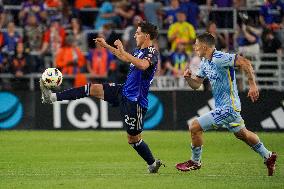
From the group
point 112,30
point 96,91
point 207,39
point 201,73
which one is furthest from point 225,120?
point 112,30

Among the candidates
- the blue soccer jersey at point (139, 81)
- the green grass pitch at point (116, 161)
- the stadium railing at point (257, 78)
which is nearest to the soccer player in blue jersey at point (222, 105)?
the green grass pitch at point (116, 161)

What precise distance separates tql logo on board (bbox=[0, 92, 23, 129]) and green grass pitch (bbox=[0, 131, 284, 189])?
80cm

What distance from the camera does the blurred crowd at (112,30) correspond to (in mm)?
25156

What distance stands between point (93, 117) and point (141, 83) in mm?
10245

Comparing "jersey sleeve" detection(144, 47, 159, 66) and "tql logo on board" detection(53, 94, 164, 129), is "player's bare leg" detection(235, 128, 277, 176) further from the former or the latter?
"tql logo on board" detection(53, 94, 164, 129)

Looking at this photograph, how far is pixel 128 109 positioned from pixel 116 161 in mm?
2679

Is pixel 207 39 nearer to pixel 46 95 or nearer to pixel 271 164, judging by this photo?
pixel 271 164

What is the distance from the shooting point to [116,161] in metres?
16.4

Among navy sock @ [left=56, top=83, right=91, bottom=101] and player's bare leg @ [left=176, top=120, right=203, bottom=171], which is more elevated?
navy sock @ [left=56, top=83, right=91, bottom=101]

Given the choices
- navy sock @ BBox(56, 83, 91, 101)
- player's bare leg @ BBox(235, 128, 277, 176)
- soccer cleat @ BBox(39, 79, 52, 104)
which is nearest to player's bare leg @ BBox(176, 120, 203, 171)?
player's bare leg @ BBox(235, 128, 277, 176)

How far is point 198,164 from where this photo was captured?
14039 millimetres

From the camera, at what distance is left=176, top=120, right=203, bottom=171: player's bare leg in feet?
45.1

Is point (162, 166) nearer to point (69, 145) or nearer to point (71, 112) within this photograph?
point (69, 145)

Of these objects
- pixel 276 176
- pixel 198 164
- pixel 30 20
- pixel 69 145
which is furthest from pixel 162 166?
pixel 30 20
